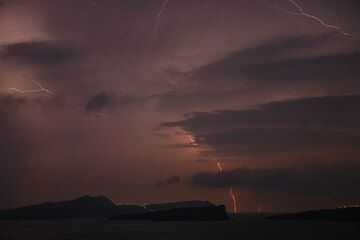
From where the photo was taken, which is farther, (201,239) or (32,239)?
(32,239)

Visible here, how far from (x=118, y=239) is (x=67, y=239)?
1394 centimetres

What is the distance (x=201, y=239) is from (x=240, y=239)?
9222mm

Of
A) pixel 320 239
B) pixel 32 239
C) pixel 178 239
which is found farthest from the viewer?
pixel 32 239

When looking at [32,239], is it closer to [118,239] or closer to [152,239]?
[118,239]

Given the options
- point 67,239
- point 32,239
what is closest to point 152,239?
point 67,239

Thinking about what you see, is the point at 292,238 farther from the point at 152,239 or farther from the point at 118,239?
the point at 118,239

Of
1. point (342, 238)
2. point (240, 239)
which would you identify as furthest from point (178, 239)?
point (342, 238)

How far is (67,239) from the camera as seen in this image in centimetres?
10769

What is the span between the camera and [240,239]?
101 m

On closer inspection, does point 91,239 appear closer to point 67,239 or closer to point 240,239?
point 67,239

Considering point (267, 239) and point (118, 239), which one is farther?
point (118, 239)

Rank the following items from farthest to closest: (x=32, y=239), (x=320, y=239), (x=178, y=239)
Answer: (x=32, y=239) → (x=178, y=239) → (x=320, y=239)

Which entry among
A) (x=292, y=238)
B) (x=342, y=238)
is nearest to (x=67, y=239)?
(x=292, y=238)

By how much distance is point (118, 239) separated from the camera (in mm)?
104062
